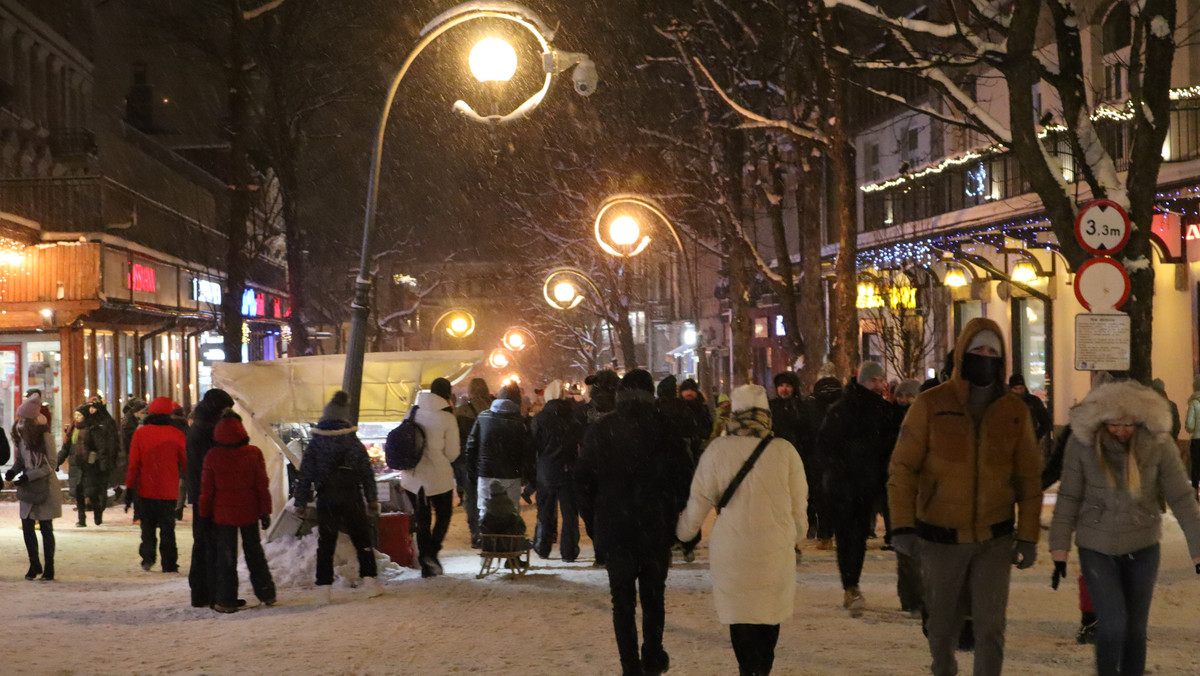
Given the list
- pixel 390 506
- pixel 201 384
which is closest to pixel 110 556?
pixel 390 506

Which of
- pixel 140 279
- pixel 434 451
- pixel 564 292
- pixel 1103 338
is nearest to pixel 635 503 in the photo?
pixel 1103 338

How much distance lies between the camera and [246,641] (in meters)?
9.55

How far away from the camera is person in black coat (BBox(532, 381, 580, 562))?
46.9ft

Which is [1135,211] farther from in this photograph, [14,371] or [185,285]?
[185,285]

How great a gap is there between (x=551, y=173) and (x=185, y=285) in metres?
10.7

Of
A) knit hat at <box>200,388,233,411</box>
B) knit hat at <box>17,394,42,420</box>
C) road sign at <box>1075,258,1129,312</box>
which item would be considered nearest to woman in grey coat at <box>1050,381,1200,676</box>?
road sign at <box>1075,258,1129,312</box>

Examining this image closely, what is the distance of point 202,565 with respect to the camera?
11500mm

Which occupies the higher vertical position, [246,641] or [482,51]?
[482,51]

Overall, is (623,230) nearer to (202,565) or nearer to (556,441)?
(556,441)

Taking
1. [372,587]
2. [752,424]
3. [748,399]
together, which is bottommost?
[372,587]

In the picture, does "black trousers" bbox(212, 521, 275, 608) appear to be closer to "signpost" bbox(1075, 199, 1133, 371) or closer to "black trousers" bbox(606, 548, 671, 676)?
"black trousers" bbox(606, 548, 671, 676)

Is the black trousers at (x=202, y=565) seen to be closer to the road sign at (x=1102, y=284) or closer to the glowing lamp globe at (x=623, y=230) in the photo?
the road sign at (x=1102, y=284)

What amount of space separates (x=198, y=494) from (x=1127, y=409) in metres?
8.10

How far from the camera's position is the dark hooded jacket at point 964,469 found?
6270mm
